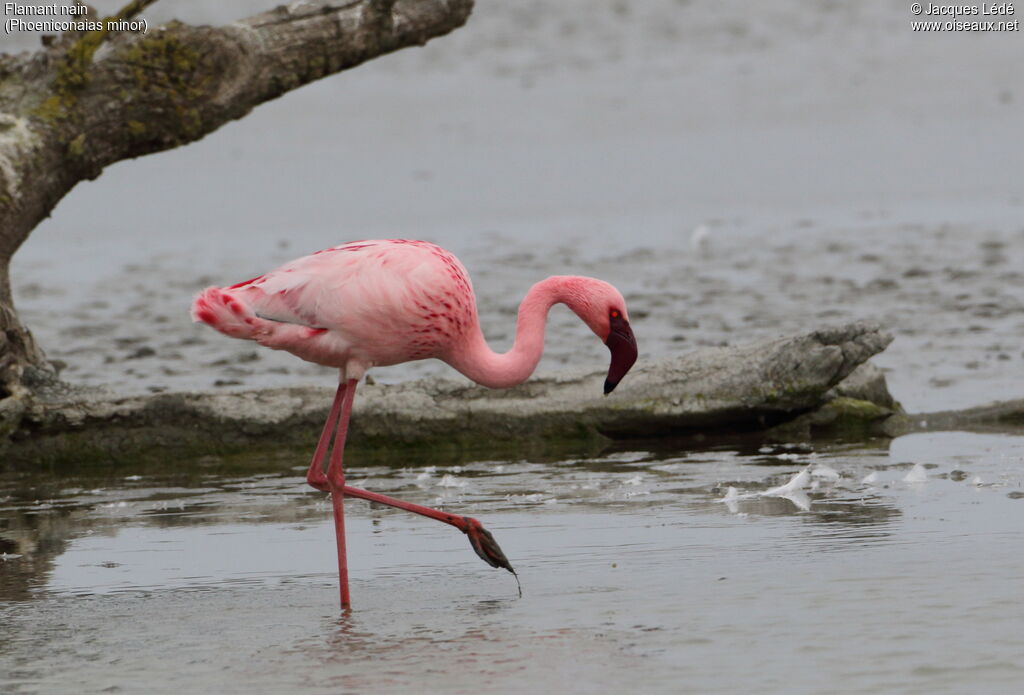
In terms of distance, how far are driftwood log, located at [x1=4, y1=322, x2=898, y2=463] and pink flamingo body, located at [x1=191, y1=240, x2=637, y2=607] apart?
6.32ft

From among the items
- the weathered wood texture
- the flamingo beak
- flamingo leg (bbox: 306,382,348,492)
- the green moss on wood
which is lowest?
flamingo leg (bbox: 306,382,348,492)

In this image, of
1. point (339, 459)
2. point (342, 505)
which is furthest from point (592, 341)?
point (342, 505)

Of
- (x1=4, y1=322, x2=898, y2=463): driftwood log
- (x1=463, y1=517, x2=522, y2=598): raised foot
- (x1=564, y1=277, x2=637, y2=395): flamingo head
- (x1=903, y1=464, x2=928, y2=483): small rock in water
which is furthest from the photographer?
(x1=4, y1=322, x2=898, y2=463): driftwood log

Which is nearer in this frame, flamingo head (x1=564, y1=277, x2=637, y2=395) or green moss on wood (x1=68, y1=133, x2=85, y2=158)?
flamingo head (x1=564, y1=277, x2=637, y2=395)

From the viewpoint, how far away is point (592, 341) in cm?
1254

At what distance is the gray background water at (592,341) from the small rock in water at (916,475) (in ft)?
0.26

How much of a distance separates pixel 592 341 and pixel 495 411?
3.46 metres

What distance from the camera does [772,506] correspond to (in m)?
7.34

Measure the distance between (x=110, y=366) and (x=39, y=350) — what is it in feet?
10.1

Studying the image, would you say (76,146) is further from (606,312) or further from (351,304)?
(606,312)

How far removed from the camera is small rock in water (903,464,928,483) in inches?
302

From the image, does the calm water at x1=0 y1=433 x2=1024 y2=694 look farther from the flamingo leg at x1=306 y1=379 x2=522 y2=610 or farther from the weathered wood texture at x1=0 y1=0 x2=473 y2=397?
the weathered wood texture at x1=0 y1=0 x2=473 y2=397

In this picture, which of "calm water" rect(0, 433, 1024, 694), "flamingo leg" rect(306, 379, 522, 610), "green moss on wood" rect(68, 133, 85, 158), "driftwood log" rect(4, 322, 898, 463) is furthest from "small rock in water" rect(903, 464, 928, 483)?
"green moss on wood" rect(68, 133, 85, 158)

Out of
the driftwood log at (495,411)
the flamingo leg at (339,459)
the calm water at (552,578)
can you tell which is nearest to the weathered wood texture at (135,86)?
the driftwood log at (495,411)
